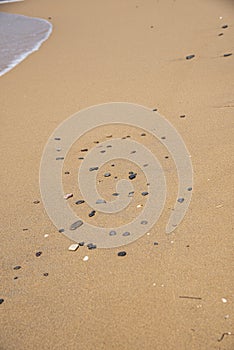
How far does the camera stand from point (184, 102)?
4141mm

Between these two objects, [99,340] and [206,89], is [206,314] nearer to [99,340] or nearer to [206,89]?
[99,340]

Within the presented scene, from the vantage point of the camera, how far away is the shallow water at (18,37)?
6.32 meters

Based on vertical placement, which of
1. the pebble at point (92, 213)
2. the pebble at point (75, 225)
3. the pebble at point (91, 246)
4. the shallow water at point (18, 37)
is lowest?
the shallow water at point (18, 37)

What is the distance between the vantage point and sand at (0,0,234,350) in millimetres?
2078

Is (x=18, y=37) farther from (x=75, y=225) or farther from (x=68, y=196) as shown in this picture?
(x=75, y=225)

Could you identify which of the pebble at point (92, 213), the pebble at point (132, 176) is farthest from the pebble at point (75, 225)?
the pebble at point (132, 176)

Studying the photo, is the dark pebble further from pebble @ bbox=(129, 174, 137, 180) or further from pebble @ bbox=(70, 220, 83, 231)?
pebble @ bbox=(129, 174, 137, 180)

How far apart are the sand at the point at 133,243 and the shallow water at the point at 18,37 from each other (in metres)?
0.61

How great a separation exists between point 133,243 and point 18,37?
566 cm

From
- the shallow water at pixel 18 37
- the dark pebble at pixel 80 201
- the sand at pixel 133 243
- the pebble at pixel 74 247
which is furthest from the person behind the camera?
the shallow water at pixel 18 37

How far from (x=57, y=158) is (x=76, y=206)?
67 cm

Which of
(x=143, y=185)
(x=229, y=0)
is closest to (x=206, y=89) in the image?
(x=143, y=185)

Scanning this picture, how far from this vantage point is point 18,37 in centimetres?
748

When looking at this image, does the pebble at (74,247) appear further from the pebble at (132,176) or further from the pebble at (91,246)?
the pebble at (132,176)
